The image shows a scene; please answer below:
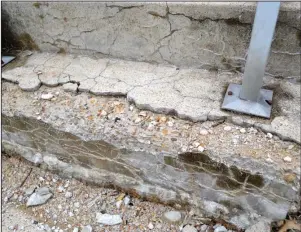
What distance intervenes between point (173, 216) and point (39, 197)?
30.7 inches

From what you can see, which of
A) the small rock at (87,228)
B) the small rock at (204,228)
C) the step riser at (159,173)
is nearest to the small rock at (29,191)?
the step riser at (159,173)

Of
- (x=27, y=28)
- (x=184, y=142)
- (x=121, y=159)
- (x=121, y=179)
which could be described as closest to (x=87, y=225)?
(x=121, y=179)

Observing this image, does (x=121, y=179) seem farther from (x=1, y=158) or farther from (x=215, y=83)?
(x=1, y=158)

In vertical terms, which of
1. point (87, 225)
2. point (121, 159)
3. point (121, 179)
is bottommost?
point (87, 225)

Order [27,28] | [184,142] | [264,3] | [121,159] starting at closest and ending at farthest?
[264,3] < [184,142] < [121,159] < [27,28]

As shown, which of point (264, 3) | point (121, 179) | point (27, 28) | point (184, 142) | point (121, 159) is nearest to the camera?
point (264, 3)

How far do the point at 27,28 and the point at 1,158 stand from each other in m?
0.87

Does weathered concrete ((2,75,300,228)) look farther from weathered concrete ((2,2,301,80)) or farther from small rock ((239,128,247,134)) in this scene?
weathered concrete ((2,2,301,80))

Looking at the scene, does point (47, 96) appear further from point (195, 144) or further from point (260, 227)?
point (260, 227)

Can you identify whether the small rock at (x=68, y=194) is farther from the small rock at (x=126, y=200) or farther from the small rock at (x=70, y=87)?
the small rock at (x=70, y=87)

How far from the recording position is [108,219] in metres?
1.67

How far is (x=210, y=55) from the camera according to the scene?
5.41ft

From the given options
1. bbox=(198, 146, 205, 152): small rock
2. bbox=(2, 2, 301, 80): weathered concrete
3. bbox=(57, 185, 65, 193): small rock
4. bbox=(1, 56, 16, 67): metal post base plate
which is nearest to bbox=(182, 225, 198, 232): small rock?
bbox=(198, 146, 205, 152): small rock

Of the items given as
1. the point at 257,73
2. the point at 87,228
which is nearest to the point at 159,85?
the point at 257,73
